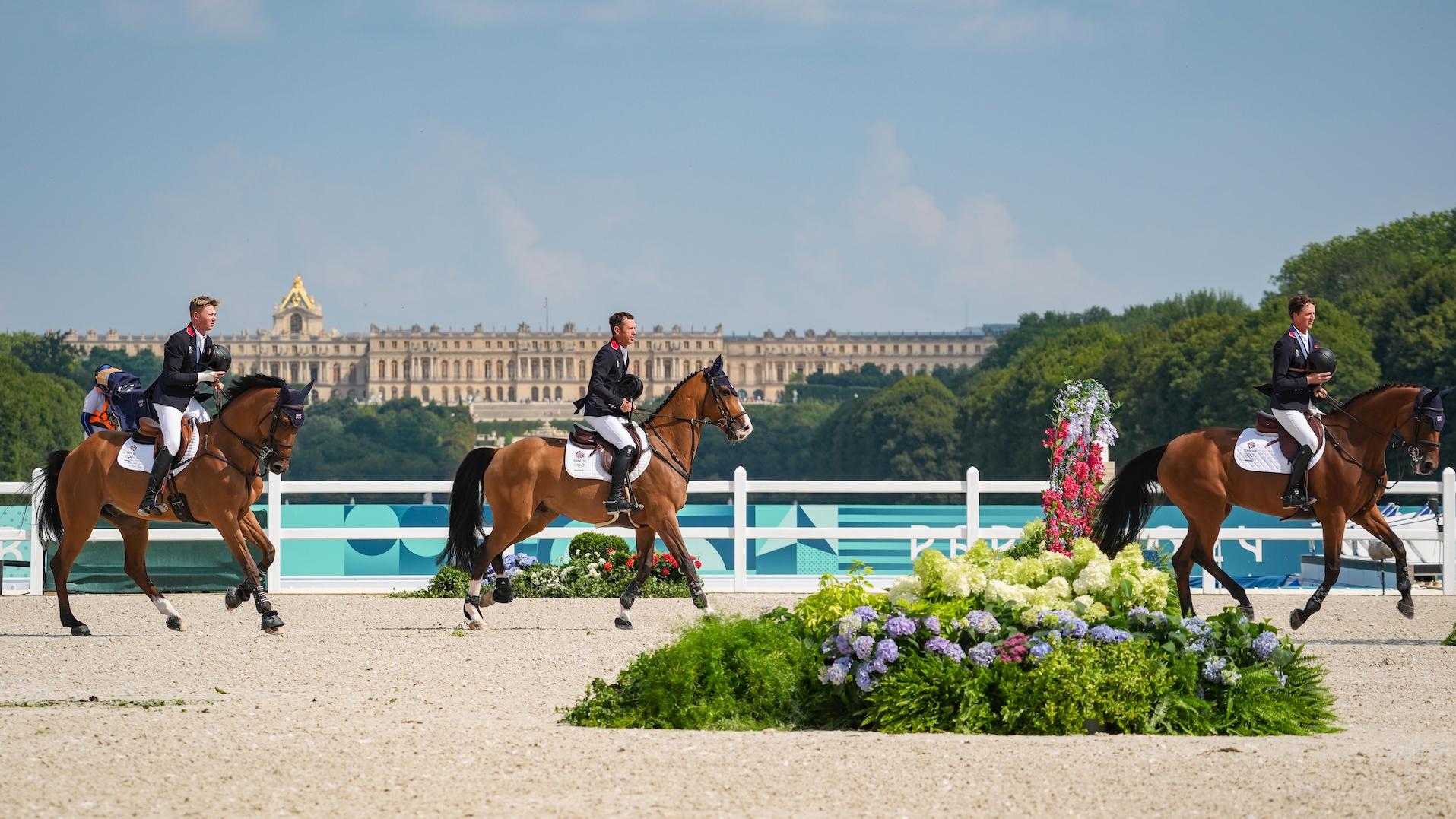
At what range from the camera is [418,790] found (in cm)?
707

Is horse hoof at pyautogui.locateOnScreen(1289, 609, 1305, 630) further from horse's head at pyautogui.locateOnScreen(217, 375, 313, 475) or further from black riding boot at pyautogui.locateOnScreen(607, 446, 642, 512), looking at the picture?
horse's head at pyautogui.locateOnScreen(217, 375, 313, 475)

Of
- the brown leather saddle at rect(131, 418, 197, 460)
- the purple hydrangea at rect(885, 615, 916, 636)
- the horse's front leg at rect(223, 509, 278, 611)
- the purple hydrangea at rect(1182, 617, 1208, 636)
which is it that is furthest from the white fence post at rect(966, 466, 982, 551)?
the purple hydrangea at rect(885, 615, 916, 636)

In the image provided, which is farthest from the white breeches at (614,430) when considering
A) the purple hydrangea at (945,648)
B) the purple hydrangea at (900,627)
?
the purple hydrangea at (945,648)

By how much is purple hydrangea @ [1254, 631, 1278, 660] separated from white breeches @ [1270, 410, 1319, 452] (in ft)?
16.0

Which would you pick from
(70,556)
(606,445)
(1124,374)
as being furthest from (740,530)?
(1124,374)

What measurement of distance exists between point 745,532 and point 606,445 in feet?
16.4

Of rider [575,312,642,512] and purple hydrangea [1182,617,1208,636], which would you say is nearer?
purple hydrangea [1182,617,1208,636]

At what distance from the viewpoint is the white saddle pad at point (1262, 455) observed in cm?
1343

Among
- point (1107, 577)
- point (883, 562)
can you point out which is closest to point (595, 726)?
point (1107, 577)

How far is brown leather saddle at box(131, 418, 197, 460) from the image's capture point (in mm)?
13484

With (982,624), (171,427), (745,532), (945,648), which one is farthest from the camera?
(745,532)

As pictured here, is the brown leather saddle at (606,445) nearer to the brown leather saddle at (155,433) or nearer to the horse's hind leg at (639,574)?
the horse's hind leg at (639,574)

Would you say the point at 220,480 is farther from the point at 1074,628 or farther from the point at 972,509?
the point at 972,509

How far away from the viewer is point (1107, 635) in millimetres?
8398
